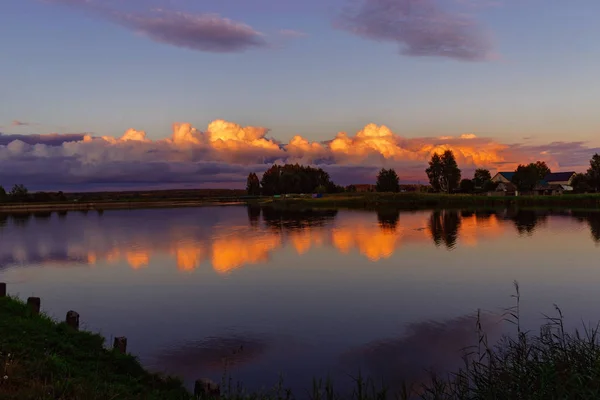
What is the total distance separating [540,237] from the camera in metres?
58.2

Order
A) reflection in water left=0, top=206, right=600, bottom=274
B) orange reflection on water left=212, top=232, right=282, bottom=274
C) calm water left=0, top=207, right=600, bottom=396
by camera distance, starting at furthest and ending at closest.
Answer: reflection in water left=0, top=206, right=600, bottom=274 → orange reflection on water left=212, top=232, right=282, bottom=274 → calm water left=0, top=207, right=600, bottom=396

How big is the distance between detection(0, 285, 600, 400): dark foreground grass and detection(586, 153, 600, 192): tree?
6841 inches

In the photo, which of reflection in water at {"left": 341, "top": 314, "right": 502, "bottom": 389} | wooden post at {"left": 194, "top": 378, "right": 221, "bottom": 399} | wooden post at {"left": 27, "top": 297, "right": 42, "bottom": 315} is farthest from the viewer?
wooden post at {"left": 27, "top": 297, "right": 42, "bottom": 315}

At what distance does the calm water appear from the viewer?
19094 millimetres

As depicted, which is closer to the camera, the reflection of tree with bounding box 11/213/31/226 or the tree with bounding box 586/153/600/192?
the reflection of tree with bounding box 11/213/31/226

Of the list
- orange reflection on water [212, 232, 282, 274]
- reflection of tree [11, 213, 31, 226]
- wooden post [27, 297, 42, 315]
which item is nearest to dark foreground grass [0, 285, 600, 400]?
wooden post [27, 297, 42, 315]

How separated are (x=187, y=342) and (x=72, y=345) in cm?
603

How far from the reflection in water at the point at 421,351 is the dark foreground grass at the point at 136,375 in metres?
1.21

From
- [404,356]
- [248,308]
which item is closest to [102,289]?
[248,308]

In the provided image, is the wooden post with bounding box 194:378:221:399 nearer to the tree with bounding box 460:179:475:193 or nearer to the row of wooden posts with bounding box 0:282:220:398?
the row of wooden posts with bounding box 0:282:220:398

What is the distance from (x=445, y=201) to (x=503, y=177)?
58.7m

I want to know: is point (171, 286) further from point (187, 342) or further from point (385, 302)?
point (385, 302)

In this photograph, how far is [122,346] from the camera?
1591 cm

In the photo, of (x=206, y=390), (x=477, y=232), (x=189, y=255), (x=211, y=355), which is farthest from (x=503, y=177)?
(x=206, y=390)
